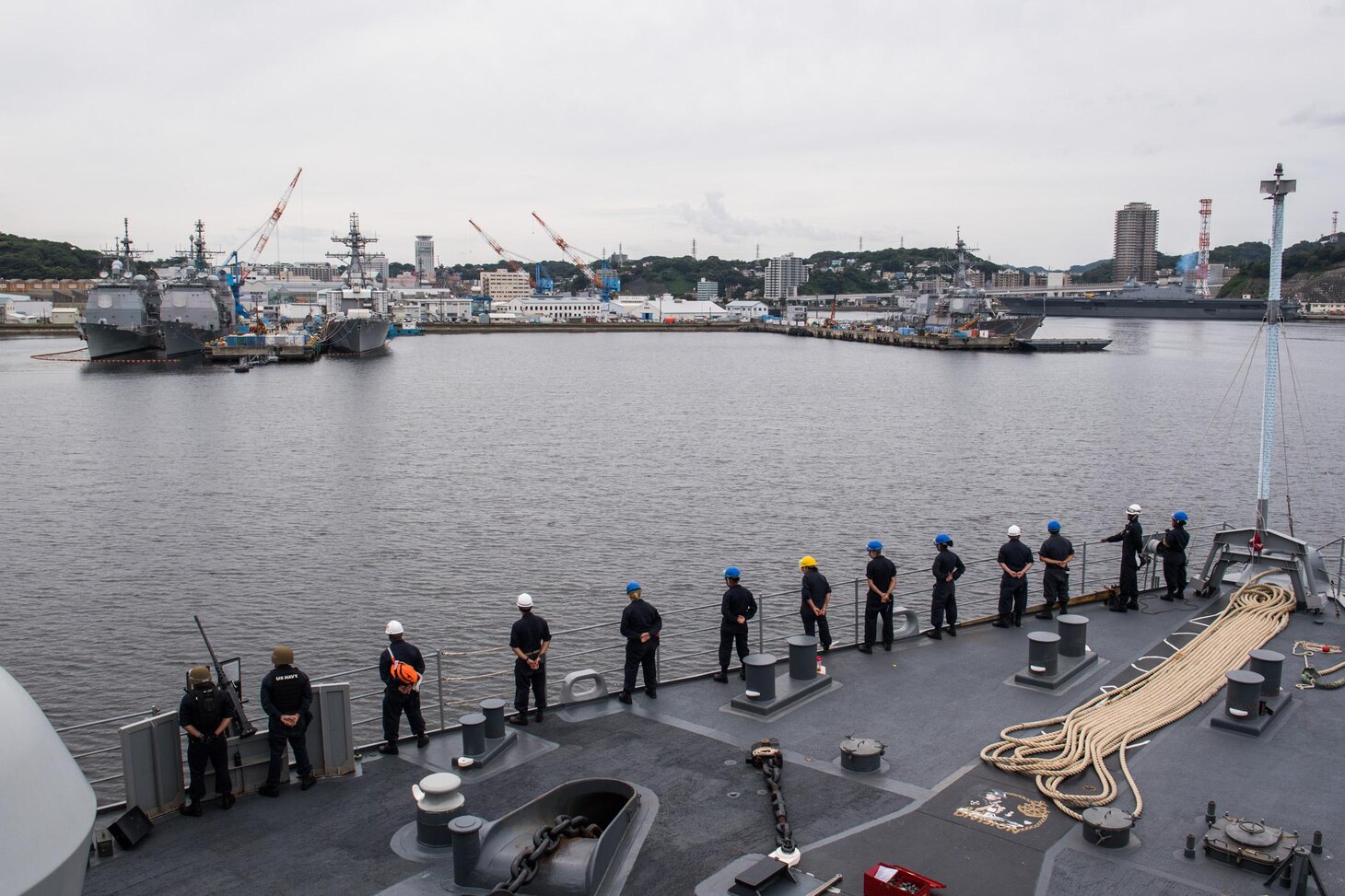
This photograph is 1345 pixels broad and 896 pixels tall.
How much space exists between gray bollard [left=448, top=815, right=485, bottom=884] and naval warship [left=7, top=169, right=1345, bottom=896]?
3 cm

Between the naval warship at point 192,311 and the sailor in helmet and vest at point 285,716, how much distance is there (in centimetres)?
10590

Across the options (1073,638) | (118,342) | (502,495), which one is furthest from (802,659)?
(118,342)

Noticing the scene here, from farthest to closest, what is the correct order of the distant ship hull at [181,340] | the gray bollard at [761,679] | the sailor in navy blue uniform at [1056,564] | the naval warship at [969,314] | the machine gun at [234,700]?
the naval warship at [969,314] < the distant ship hull at [181,340] < the sailor in navy blue uniform at [1056,564] < the gray bollard at [761,679] < the machine gun at [234,700]

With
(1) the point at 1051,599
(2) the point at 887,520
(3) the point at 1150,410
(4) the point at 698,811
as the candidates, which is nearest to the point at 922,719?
(4) the point at 698,811

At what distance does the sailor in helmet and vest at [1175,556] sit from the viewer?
1520 cm

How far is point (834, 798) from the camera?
29.0ft

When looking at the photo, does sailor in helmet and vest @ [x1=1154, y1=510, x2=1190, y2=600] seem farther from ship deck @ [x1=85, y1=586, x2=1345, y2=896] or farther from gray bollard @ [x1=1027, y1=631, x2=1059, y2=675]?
gray bollard @ [x1=1027, y1=631, x2=1059, y2=675]

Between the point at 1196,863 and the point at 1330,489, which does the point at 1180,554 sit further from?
the point at 1330,489

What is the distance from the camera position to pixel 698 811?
8672mm

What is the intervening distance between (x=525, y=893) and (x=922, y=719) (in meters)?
5.17

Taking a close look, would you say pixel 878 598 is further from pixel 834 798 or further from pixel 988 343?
pixel 988 343

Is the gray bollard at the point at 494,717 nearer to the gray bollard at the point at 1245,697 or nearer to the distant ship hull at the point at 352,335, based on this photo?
the gray bollard at the point at 1245,697

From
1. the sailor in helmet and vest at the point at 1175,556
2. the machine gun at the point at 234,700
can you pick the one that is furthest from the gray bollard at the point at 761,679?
the sailor in helmet and vest at the point at 1175,556

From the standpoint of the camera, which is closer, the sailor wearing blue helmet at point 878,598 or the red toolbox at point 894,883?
the red toolbox at point 894,883
